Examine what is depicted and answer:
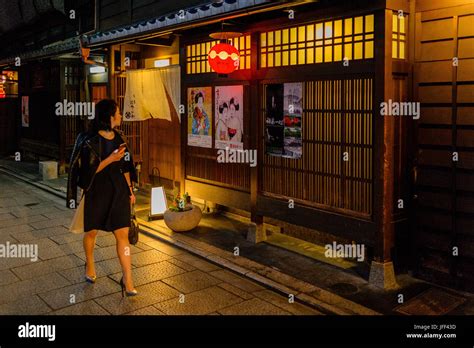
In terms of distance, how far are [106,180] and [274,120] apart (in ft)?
13.5

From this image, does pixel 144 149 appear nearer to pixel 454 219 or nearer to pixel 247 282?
pixel 247 282

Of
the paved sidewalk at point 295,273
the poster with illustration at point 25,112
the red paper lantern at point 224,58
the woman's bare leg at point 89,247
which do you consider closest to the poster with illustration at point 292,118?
the red paper lantern at point 224,58

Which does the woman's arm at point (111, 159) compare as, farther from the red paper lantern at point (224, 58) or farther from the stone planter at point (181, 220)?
the stone planter at point (181, 220)

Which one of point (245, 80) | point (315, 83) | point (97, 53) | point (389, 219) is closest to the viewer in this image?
point (389, 219)

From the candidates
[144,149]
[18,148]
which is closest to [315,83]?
[144,149]

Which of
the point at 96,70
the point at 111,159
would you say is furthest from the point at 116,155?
the point at 96,70

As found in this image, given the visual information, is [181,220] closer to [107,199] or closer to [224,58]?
[107,199]

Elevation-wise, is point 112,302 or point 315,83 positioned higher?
point 315,83

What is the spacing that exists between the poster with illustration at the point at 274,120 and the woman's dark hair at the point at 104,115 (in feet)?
12.4

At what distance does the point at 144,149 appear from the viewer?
17141mm

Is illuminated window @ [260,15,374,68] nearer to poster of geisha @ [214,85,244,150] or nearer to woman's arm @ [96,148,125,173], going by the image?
poster of geisha @ [214,85,244,150]

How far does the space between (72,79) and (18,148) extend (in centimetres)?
1081

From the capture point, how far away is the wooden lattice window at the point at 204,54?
36.9 feet

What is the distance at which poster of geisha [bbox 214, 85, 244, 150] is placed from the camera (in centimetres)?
1145
